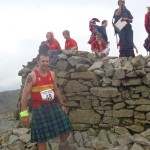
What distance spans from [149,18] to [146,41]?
0.83 metres

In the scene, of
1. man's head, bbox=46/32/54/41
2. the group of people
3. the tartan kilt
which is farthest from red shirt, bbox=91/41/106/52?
the tartan kilt

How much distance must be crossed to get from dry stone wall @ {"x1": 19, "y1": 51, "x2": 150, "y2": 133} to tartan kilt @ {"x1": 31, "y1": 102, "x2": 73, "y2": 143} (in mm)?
2148

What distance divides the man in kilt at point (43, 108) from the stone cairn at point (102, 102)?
5.01 feet

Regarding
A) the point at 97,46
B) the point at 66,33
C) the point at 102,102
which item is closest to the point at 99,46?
the point at 97,46

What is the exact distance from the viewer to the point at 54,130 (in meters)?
7.09

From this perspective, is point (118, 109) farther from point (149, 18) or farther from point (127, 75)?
point (149, 18)

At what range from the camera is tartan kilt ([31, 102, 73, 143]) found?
22.7 ft

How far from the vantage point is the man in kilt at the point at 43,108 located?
679 cm

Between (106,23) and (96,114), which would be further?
(106,23)

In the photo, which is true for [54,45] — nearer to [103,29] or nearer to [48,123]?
[103,29]

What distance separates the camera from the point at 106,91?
353 inches

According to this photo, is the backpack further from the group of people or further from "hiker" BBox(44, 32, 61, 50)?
the group of people

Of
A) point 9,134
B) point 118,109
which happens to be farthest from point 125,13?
point 9,134

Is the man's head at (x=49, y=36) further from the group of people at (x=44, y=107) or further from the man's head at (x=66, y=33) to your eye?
the group of people at (x=44, y=107)
